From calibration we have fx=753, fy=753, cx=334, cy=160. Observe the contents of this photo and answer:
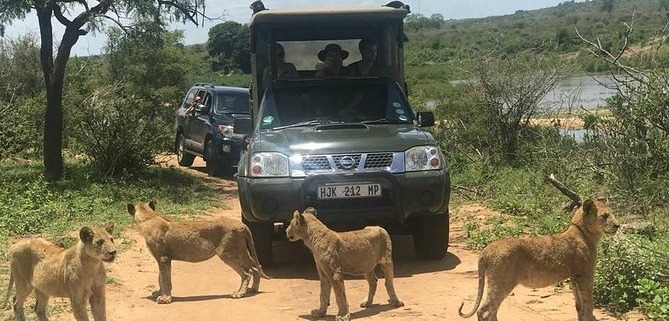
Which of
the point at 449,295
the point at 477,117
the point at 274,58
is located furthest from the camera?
the point at 477,117

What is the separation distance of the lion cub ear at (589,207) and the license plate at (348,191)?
6.74 feet

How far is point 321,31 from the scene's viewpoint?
878 cm

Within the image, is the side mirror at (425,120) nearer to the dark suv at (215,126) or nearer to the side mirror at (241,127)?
the side mirror at (241,127)

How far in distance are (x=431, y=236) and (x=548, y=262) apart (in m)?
2.35

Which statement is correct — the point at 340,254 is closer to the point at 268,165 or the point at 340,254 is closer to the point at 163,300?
the point at 268,165

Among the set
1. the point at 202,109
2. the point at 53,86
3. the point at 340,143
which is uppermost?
the point at 53,86

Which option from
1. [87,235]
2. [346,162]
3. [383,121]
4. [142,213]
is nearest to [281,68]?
[383,121]

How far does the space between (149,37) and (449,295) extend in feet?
31.0

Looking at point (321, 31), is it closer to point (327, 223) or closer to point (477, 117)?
point (327, 223)

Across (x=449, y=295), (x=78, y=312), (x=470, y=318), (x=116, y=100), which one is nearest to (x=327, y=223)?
(x=449, y=295)

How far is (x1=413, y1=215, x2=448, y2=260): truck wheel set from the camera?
7.22 meters

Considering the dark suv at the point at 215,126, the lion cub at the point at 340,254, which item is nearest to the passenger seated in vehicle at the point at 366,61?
the lion cub at the point at 340,254

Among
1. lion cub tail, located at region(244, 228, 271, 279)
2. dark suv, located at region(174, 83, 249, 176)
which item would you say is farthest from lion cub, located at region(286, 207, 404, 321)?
dark suv, located at region(174, 83, 249, 176)

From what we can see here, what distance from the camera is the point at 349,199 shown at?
6.70 m
